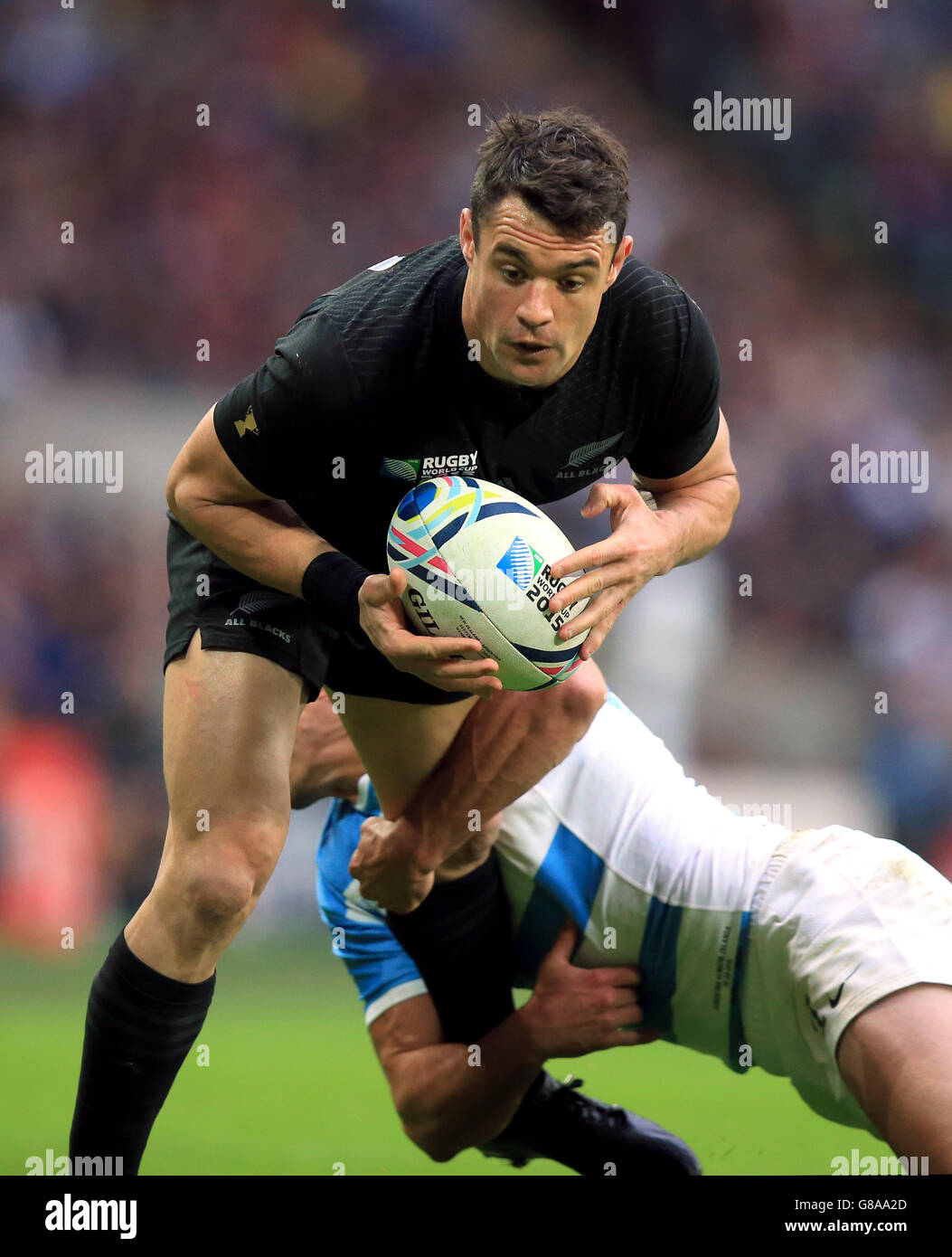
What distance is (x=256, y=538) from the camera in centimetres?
318

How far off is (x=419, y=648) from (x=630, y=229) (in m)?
6.66

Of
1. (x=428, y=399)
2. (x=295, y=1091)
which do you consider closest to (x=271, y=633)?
(x=428, y=399)

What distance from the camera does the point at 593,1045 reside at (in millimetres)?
3334

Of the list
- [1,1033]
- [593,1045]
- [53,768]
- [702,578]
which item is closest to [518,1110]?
[593,1045]

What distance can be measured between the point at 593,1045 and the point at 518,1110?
25.8 inches

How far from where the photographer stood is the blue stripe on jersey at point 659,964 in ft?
10.7

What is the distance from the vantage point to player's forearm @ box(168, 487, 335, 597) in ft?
10.3

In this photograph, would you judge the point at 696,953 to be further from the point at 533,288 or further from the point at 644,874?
the point at 533,288

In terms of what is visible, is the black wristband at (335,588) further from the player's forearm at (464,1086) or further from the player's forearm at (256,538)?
the player's forearm at (464,1086)

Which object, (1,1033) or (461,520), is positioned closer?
(461,520)

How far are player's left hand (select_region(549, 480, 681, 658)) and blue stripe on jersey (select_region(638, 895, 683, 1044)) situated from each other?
63 cm

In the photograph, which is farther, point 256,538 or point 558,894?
point 558,894

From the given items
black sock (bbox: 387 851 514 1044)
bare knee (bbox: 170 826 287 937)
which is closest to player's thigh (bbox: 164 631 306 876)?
bare knee (bbox: 170 826 287 937)
